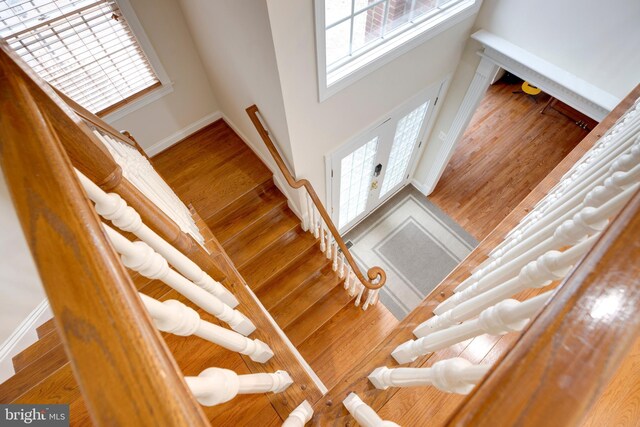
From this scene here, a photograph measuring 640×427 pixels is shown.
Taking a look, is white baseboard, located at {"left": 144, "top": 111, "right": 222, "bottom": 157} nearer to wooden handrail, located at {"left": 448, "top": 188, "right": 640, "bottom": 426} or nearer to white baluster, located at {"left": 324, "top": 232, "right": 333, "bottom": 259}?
white baluster, located at {"left": 324, "top": 232, "right": 333, "bottom": 259}

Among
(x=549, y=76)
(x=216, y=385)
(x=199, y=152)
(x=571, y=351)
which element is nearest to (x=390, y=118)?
(x=549, y=76)

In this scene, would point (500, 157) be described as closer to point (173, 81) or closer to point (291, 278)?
point (291, 278)

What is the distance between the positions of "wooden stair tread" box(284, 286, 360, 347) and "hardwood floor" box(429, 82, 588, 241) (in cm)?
268

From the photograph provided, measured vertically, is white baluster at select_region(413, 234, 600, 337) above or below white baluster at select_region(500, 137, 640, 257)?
below

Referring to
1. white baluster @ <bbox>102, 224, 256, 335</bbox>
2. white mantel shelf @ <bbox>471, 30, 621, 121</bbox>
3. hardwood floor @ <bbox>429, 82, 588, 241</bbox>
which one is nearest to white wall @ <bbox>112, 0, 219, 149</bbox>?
white baluster @ <bbox>102, 224, 256, 335</bbox>

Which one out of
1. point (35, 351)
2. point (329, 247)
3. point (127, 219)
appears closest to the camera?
point (127, 219)

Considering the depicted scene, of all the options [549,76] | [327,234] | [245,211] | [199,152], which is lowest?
[549,76]

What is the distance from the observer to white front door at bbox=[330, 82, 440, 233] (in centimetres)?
338

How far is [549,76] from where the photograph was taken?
289 centimetres

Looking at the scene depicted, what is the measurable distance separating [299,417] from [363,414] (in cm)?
24

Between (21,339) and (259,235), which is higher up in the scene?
(21,339)

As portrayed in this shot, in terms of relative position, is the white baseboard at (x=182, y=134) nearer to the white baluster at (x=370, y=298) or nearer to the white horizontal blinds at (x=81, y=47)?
the white horizontal blinds at (x=81, y=47)

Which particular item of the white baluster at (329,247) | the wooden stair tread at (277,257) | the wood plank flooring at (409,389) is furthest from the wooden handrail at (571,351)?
the wooden stair tread at (277,257)

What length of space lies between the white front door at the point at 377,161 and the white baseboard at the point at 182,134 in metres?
1.51
